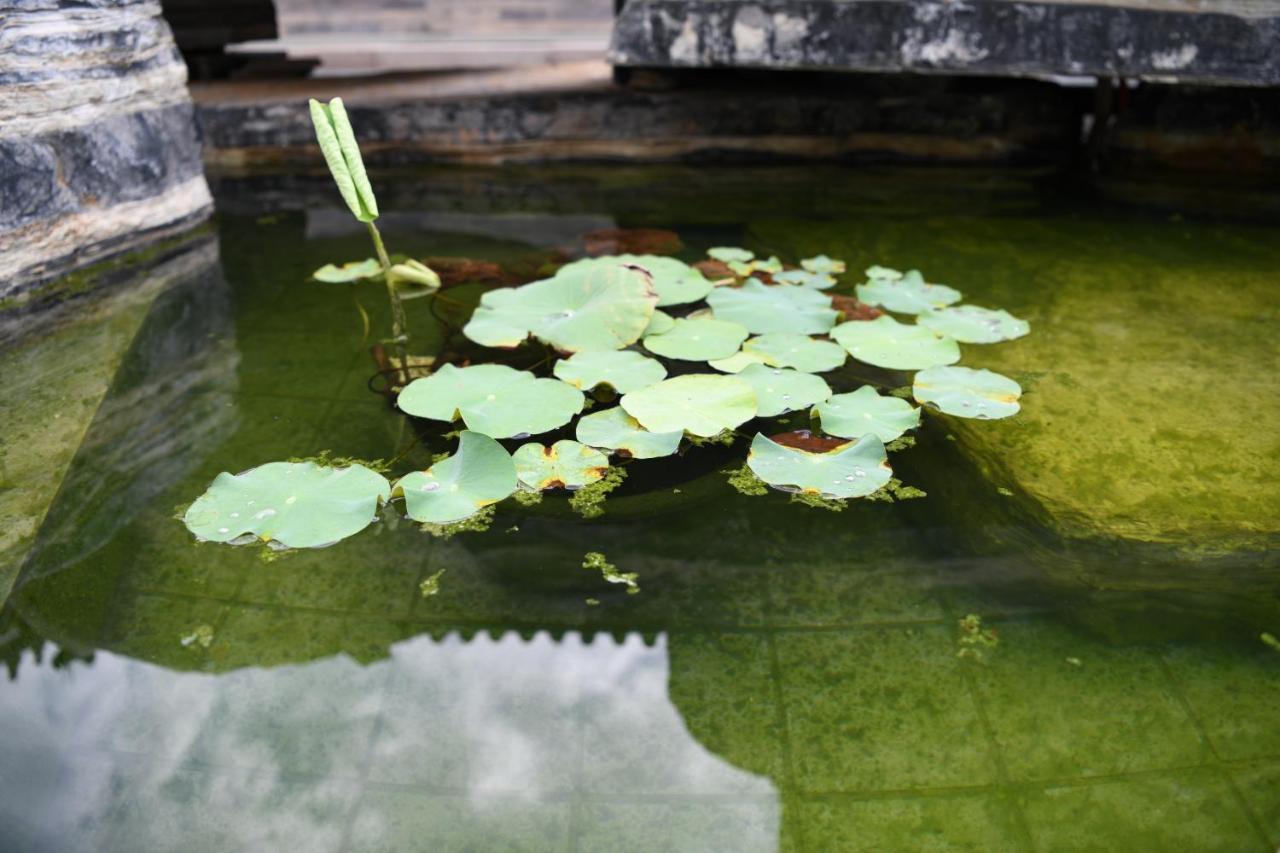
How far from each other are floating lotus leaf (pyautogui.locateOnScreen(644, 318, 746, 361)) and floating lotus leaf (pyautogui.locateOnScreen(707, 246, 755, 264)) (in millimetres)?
507

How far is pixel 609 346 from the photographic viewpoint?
2.00m

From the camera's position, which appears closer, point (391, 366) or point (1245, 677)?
point (1245, 677)

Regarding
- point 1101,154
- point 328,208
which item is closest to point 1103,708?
point 328,208

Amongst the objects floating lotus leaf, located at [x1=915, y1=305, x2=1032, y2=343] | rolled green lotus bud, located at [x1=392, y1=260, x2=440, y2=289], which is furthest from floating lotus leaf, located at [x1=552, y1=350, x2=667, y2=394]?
floating lotus leaf, located at [x1=915, y1=305, x2=1032, y2=343]

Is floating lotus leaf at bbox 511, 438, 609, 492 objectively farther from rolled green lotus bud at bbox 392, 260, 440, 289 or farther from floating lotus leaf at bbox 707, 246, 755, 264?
floating lotus leaf at bbox 707, 246, 755, 264

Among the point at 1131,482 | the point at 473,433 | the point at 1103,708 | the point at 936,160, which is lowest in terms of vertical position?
the point at 1103,708

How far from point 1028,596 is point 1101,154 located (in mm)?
2767

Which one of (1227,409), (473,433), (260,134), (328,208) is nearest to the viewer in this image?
(473,433)

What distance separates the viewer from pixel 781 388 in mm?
1861

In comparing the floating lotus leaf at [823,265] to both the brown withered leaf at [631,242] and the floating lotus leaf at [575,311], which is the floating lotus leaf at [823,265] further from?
the floating lotus leaf at [575,311]

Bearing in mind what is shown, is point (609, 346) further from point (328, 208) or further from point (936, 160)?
point (936, 160)

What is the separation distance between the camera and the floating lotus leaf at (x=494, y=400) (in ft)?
5.71

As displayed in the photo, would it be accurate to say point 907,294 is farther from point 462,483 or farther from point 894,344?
point 462,483

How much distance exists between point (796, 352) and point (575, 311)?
0.49 metres
